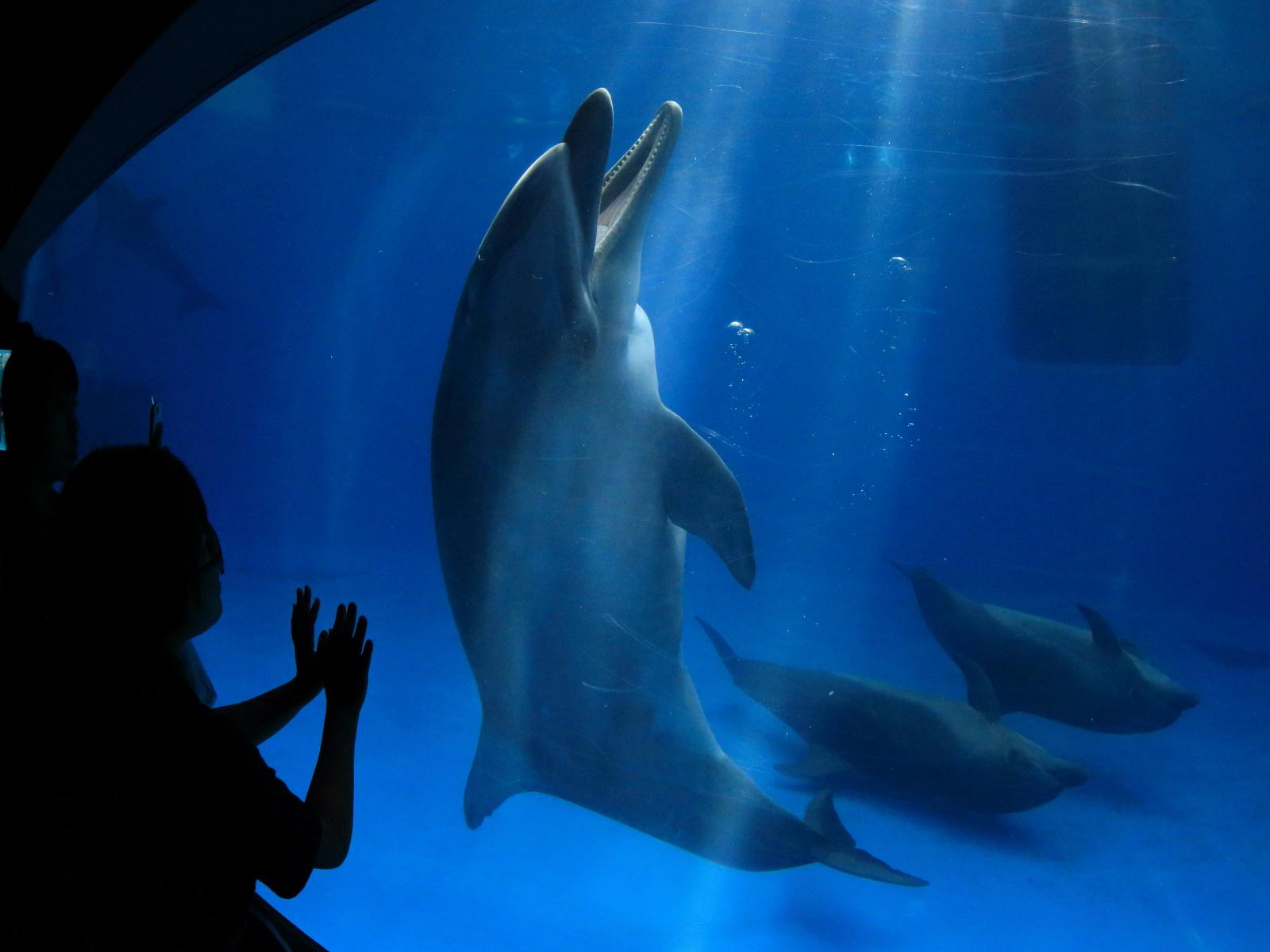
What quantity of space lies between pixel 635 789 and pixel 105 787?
10.4ft

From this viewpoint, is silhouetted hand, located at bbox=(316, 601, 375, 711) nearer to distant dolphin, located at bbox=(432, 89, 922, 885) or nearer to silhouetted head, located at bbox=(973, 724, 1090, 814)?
distant dolphin, located at bbox=(432, 89, 922, 885)

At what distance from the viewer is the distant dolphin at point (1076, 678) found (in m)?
6.34

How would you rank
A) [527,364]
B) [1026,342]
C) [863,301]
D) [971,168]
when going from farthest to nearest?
[863,301], [1026,342], [971,168], [527,364]

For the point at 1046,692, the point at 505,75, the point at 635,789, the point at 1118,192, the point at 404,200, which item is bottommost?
the point at 1046,692

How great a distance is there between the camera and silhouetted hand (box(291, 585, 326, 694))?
62.3 inches

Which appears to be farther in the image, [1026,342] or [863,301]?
[863,301]

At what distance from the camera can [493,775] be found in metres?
4.04

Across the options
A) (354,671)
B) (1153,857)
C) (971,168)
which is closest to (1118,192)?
(971,168)

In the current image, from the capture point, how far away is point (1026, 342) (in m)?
13.2

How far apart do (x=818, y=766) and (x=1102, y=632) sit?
9.50ft

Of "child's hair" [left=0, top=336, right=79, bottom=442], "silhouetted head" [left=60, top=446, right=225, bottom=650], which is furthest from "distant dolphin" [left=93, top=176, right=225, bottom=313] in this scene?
"silhouetted head" [left=60, top=446, right=225, bottom=650]

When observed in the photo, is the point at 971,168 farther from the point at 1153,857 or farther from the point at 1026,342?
the point at 1153,857

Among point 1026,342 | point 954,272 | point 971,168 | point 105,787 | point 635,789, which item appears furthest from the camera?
point 954,272

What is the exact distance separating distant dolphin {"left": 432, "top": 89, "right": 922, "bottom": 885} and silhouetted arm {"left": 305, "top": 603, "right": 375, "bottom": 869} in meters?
1.52
